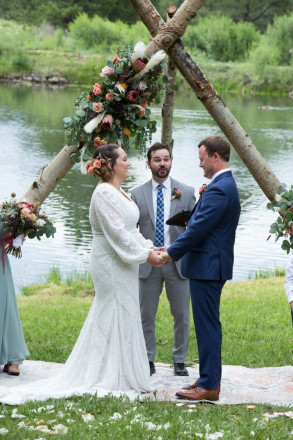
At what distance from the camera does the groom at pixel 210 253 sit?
5.67m

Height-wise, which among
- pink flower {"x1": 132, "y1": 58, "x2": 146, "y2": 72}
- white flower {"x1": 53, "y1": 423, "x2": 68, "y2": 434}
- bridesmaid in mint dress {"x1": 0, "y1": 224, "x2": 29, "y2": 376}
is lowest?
white flower {"x1": 53, "y1": 423, "x2": 68, "y2": 434}

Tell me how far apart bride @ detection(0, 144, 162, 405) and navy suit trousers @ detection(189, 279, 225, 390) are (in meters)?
0.44

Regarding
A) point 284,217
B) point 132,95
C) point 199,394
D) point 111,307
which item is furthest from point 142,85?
point 199,394

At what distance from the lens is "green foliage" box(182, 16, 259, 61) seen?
4966 cm

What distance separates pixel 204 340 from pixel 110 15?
5555 centimetres

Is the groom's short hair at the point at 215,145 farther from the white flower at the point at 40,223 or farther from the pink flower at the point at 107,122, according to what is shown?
the white flower at the point at 40,223

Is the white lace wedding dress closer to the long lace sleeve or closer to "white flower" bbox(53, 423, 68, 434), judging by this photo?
the long lace sleeve

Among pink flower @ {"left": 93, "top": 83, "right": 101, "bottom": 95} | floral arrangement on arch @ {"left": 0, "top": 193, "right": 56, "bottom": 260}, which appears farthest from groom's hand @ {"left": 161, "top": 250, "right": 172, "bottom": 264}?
pink flower @ {"left": 93, "top": 83, "right": 101, "bottom": 95}

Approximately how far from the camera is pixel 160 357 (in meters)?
7.43

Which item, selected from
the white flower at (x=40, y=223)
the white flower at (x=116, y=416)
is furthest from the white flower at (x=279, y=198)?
the white flower at (x=116, y=416)

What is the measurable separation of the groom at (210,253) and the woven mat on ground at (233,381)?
0.80 ft

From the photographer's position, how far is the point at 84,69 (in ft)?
148

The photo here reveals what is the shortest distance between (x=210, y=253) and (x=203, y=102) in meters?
1.88

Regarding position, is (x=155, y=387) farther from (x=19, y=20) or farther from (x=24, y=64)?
(x=19, y=20)
